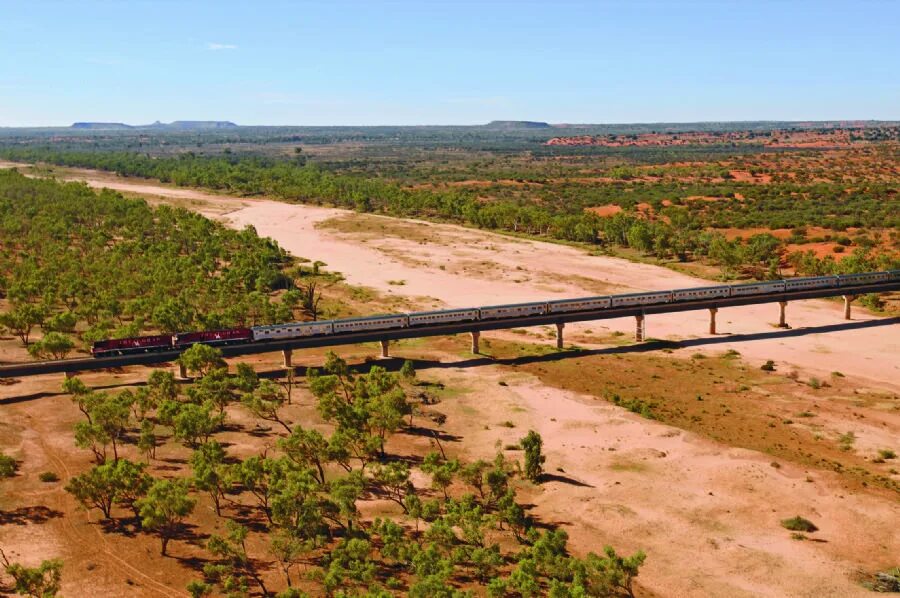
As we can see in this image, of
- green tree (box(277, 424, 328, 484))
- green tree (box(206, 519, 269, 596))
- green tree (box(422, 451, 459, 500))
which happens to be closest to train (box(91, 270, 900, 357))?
green tree (box(277, 424, 328, 484))

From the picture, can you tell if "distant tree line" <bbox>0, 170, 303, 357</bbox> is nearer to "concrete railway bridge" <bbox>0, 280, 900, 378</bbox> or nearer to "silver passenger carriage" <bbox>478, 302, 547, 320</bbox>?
"concrete railway bridge" <bbox>0, 280, 900, 378</bbox>

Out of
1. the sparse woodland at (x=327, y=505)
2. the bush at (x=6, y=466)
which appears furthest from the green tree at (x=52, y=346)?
the bush at (x=6, y=466)

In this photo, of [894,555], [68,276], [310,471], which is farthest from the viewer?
[68,276]

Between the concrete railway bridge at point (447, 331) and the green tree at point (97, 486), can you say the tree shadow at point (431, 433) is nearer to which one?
the concrete railway bridge at point (447, 331)

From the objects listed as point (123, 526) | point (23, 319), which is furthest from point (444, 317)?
point (23, 319)

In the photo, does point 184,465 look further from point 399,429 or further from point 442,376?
point 442,376

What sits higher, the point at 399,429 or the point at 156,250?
the point at 156,250

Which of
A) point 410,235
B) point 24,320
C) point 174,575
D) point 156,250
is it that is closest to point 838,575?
Answer: point 174,575
